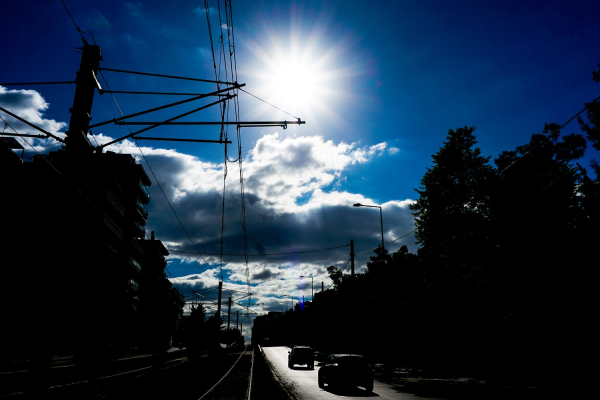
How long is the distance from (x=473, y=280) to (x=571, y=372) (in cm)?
693

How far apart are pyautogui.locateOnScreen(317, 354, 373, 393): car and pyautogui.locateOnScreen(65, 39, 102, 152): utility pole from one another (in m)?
13.9

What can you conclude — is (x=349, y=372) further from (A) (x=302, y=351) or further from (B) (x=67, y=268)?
(A) (x=302, y=351)

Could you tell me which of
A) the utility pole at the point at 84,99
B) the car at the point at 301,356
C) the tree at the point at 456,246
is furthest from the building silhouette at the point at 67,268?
the tree at the point at 456,246

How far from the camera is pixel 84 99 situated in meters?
7.15

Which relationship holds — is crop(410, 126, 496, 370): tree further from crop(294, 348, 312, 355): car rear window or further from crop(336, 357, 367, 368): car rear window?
crop(294, 348, 312, 355): car rear window

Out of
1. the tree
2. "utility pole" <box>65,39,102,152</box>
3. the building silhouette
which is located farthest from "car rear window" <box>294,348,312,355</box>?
"utility pole" <box>65,39,102,152</box>

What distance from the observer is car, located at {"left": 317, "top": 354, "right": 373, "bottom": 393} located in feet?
51.9

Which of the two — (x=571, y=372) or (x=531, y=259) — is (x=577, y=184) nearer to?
(x=531, y=259)

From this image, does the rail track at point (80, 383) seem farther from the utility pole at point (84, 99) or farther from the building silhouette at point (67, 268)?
the utility pole at point (84, 99)

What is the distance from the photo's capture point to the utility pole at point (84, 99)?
6637 mm

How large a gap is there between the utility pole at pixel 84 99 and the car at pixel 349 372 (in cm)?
1394

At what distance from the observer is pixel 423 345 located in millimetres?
32500

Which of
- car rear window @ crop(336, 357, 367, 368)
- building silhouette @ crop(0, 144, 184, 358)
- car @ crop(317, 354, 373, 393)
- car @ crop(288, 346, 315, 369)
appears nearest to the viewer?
building silhouette @ crop(0, 144, 184, 358)

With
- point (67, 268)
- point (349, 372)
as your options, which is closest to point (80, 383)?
point (349, 372)
